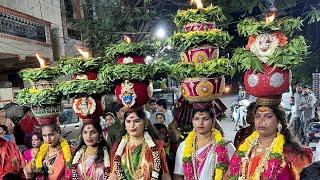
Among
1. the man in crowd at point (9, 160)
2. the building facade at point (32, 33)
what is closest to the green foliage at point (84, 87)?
the man in crowd at point (9, 160)

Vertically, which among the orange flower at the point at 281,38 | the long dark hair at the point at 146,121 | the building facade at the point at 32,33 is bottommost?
the long dark hair at the point at 146,121

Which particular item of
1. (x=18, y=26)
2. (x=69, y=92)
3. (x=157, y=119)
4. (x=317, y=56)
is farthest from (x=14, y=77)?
(x=317, y=56)

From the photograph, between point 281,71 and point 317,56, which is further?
point 317,56

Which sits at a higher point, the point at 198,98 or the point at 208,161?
the point at 198,98

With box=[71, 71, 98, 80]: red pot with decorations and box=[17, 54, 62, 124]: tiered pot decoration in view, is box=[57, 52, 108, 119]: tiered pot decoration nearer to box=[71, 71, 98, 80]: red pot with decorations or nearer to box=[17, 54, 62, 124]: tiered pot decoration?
box=[71, 71, 98, 80]: red pot with decorations

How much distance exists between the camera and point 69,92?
3.90 m

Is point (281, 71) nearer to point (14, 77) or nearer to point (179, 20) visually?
point (179, 20)

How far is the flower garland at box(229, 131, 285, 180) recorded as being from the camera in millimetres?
3158

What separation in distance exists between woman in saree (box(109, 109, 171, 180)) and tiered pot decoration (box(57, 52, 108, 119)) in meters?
0.38

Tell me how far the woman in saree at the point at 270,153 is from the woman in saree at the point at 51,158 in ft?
6.38

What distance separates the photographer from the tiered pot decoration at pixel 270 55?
3.10 metres

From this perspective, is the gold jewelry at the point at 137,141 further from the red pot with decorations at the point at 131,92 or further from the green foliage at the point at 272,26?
the green foliage at the point at 272,26

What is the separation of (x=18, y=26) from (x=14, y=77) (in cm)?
450

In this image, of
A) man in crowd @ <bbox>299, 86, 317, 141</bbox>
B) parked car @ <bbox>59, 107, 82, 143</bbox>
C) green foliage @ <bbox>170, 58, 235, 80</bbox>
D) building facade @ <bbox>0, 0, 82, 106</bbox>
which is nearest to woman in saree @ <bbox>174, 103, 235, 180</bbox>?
green foliage @ <bbox>170, 58, 235, 80</bbox>
